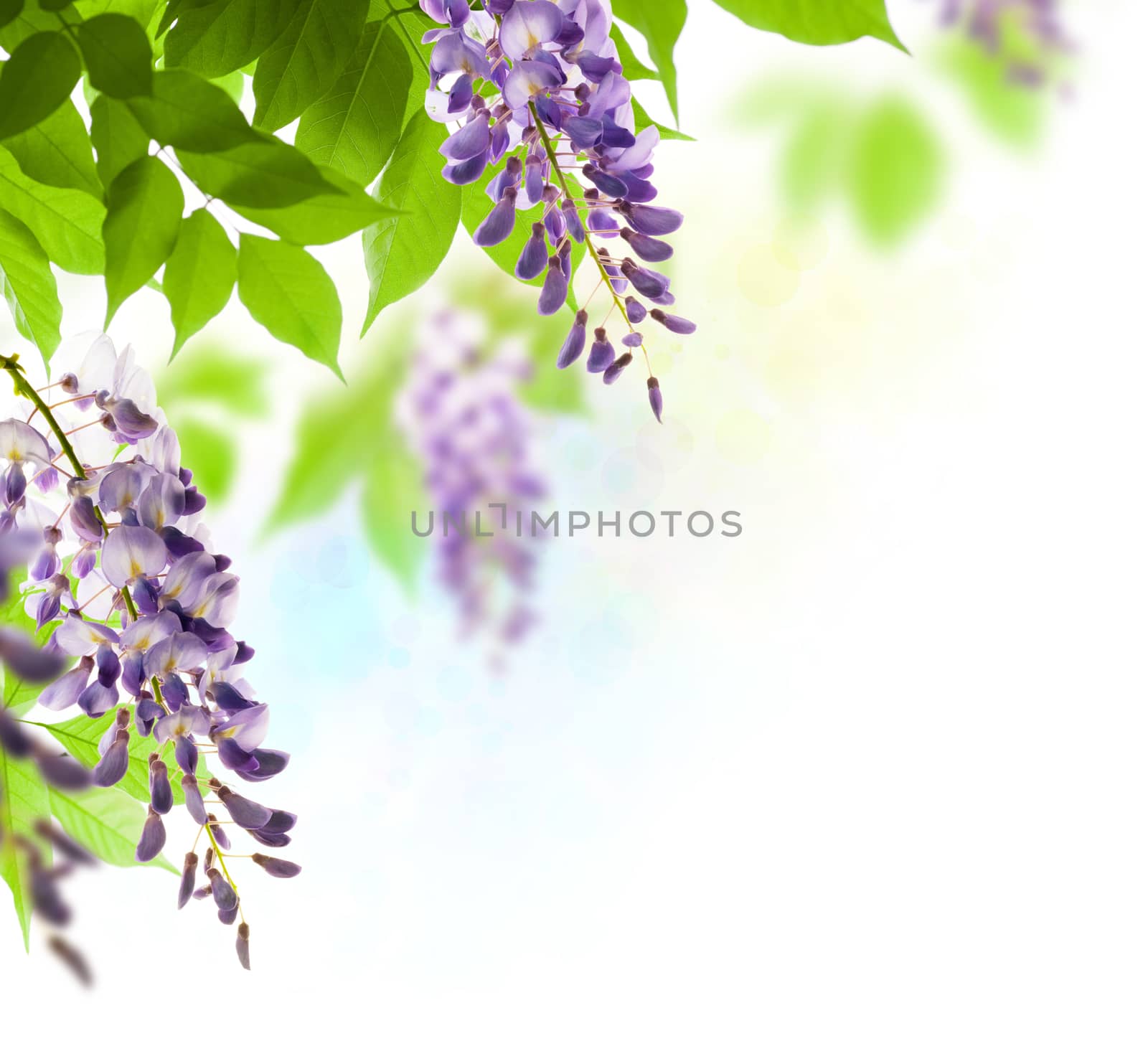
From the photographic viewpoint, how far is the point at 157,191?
0.74ft

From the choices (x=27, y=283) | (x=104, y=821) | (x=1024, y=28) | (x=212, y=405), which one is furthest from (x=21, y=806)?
(x=1024, y=28)

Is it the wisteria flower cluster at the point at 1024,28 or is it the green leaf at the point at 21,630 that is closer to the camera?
the green leaf at the point at 21,630

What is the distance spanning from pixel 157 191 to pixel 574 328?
113mm

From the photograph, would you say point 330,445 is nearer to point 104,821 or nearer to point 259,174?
point 104,821

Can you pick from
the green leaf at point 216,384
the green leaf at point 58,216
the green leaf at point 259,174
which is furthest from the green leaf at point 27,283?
the green leaf at point 216,384

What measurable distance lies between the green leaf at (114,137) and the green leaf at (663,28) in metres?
0.12

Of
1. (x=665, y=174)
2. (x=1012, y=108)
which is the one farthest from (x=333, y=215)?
(x=665, y=174)

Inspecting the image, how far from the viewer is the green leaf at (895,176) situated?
69 cm

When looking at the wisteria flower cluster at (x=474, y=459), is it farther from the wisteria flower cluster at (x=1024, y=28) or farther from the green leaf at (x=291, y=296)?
the green leaf at (x=291, y=296)

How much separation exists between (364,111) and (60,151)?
0.09 metres

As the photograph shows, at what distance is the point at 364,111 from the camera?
31cm

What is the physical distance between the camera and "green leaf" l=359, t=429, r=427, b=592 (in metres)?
1.05

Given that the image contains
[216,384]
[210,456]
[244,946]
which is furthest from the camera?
[216,384]

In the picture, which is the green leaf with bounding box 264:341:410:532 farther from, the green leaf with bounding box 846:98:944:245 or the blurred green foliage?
the green leaf with bounding box 846:98:944:245
